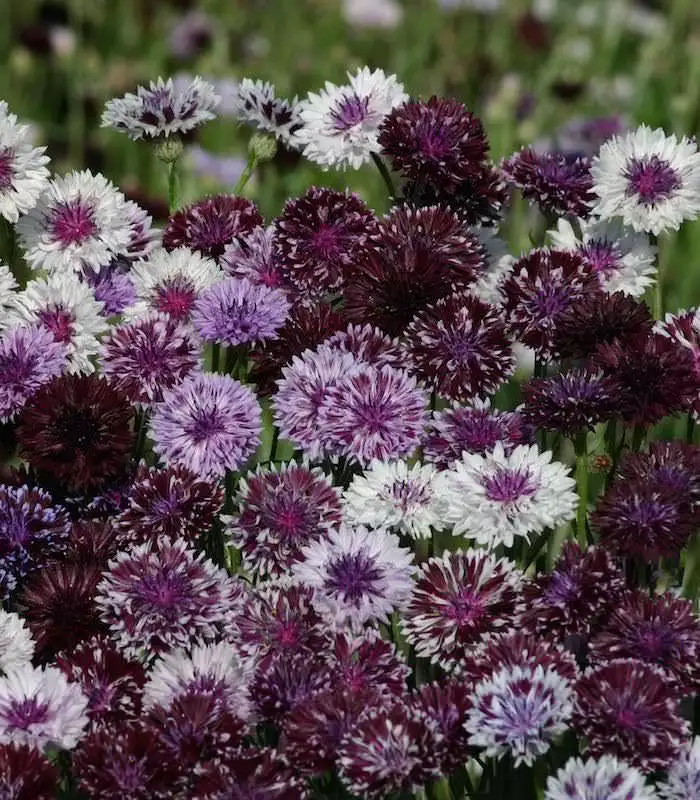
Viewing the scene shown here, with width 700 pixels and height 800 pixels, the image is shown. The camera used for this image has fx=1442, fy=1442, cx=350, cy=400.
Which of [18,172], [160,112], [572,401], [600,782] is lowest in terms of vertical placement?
[600,782]

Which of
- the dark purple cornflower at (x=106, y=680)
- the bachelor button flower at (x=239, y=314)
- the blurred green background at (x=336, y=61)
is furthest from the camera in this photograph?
the blurred green background at (x=336, y=61)

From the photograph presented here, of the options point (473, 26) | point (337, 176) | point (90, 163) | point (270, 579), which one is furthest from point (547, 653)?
point (473, 26)

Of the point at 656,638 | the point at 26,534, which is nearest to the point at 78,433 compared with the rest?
the point at 26,534

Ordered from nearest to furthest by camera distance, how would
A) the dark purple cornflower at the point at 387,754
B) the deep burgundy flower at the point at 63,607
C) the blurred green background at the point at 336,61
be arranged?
1. the dark purple cornflower at the point at 387,754
2. the deep burgundy flower at the point at 63,607
3. the blurred green background at the point at 336,61

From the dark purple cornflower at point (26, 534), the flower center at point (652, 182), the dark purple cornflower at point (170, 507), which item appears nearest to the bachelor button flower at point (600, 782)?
the dark purple cornflower at point (170, 507)

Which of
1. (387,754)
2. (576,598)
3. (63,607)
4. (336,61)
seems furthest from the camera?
(336,61)

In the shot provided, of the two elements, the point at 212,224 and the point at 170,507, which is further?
the point at 212,224

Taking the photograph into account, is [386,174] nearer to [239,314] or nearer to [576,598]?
[239,314]

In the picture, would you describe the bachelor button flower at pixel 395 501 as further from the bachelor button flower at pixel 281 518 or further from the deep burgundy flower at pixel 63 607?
the deep burgundy flower at pixel 63 607
